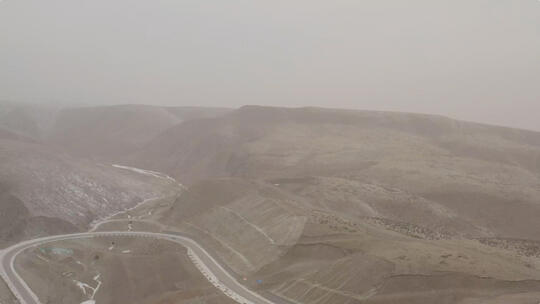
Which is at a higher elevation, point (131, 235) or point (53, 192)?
point (53, 192)

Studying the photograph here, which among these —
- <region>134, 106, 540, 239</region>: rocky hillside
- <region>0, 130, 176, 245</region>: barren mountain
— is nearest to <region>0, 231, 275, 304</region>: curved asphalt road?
<region>0, 130, 176, 245</region>: barren mountain

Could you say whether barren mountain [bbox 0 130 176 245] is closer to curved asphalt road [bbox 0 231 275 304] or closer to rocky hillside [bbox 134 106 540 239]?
curved asphalt road [bbox 0 231 275 304]

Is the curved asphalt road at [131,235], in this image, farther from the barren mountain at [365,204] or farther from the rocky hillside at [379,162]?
the rocky hillside at [379,162]

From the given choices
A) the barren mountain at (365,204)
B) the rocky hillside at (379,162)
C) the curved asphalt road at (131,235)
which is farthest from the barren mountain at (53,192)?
the rocky hillside at (379,162)

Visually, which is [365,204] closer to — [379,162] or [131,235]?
[379,162]

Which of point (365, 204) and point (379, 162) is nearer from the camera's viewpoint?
point (365, 204)

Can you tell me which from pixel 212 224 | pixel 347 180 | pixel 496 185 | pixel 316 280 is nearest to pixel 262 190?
pixel 212 224

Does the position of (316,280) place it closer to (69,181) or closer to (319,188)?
(319,188)

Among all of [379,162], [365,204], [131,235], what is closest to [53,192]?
[131,235]
